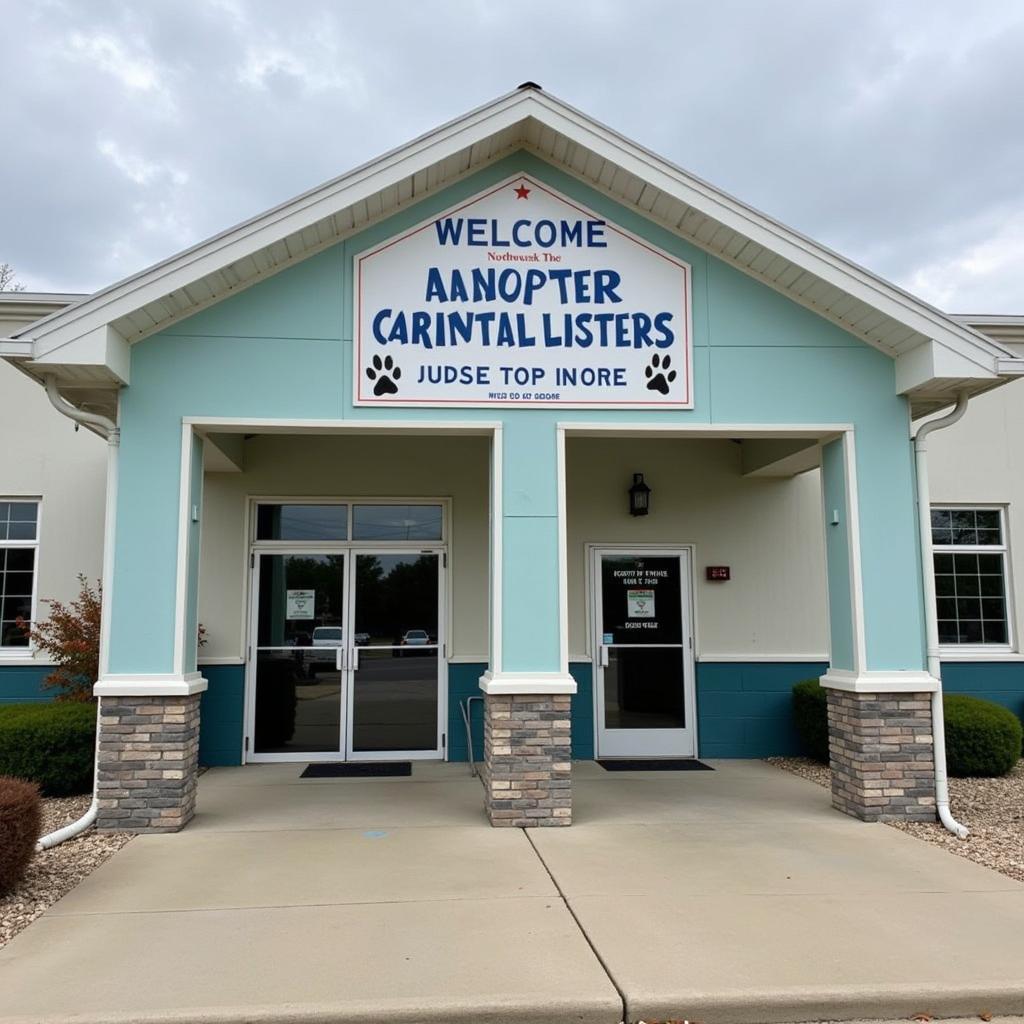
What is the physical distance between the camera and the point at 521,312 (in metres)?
7.52

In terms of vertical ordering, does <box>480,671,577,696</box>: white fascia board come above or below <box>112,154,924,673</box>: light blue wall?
below

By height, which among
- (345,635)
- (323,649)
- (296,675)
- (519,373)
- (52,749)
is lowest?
(52,749)

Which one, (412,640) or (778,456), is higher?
(778,456)

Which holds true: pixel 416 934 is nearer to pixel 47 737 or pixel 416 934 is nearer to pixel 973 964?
pixel 973 964

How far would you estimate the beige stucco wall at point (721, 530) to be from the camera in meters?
10.4

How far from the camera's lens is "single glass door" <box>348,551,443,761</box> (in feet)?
32.3

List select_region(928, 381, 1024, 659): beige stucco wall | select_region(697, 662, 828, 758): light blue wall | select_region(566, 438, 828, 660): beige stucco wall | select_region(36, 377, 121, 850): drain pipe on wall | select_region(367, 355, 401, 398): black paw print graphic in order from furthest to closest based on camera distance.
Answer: select_region(928, 381, 1024, 659): beige stucco wall → select_region(566, 438, 828, 660): beige stucco wall → select_region(697, 662, 828, 758): light blue wall → select_region(367, 355, 401, 398): black paw print graphic → select_region(36, 377, 121, 850): drain pipe on wall

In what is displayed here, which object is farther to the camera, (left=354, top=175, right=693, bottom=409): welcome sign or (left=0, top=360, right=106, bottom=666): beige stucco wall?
(left=0, top=360, right=106, bottom=666): beige stucco wall

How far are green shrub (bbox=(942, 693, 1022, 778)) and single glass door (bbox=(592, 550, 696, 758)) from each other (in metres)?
2.58

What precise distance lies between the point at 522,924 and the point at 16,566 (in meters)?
7.82

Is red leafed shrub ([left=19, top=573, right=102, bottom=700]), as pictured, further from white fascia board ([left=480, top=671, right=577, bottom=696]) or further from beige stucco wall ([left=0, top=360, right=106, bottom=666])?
white fascia board ([left=480, top=671, right=577, bottom=696])

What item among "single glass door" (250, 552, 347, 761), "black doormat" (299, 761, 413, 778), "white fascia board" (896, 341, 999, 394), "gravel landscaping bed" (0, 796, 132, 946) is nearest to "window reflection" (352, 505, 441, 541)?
"single glass door" (250, 552, 347, 761)

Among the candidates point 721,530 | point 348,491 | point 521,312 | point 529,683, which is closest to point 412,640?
point 348,491

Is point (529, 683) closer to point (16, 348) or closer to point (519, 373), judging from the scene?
point (519, 373)
